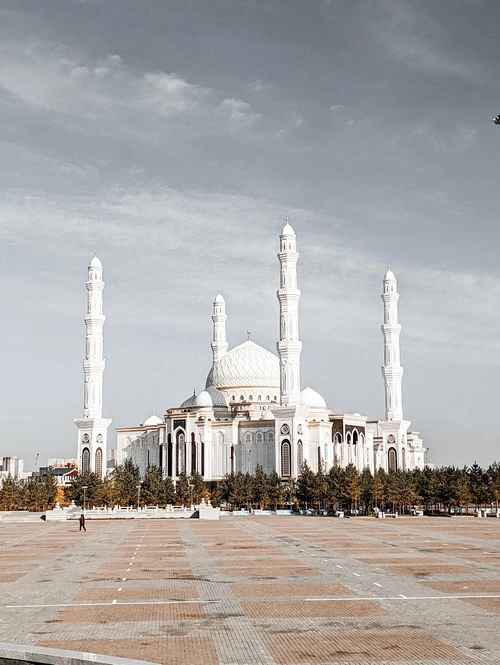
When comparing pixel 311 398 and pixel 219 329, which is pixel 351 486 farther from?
pixel 219 329

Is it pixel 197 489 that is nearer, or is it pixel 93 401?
pixel 197 489

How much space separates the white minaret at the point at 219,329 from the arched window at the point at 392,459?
24177 millimetres

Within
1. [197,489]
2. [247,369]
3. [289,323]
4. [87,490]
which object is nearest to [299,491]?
[197,489]

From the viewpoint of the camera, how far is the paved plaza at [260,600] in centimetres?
1494

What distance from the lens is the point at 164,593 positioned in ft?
71.3

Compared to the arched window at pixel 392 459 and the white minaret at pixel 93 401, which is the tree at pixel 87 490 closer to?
the white minaret at pixel 93 401

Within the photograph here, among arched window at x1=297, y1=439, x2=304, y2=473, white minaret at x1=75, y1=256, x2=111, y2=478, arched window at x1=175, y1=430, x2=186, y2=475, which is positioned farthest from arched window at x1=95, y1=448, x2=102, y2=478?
arched window at x1=297, y1=439, x2=304, y2=473

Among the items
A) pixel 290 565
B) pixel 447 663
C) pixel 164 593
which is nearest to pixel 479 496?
pixel 290 565

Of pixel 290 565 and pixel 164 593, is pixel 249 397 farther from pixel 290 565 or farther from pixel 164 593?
pixel 164 593

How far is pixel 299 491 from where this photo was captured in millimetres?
77938

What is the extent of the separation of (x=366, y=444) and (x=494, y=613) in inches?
3193

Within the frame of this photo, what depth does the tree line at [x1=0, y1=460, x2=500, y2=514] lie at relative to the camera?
70562 millimetres

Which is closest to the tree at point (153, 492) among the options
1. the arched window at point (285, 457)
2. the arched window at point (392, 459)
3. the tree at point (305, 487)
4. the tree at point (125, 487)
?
the tree at point (125, 487)

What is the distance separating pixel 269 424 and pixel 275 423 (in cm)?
575
